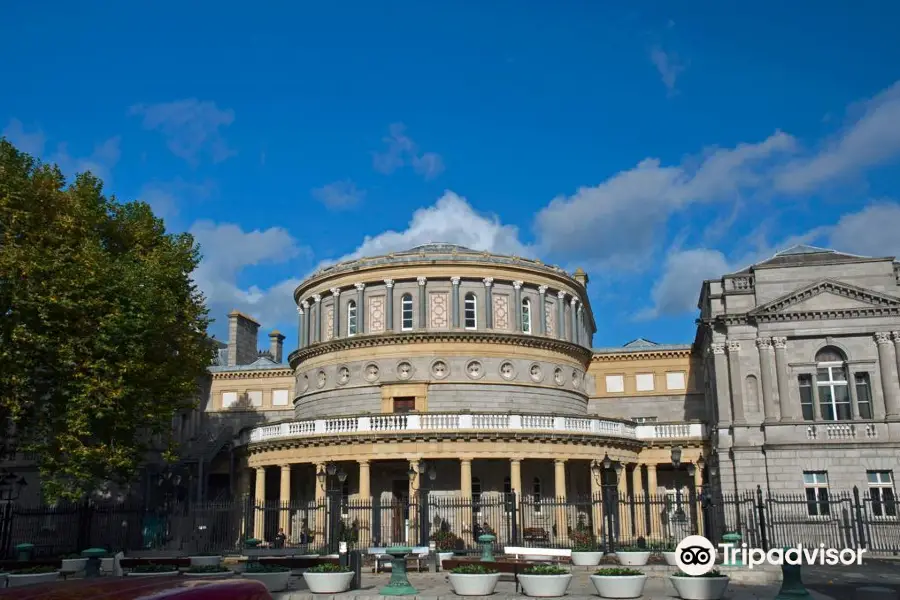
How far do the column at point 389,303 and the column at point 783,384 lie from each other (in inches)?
739

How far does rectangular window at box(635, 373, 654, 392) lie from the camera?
5291 centimetres

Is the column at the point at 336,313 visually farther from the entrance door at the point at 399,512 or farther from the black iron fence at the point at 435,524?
the black iron fence at the point at 435,524

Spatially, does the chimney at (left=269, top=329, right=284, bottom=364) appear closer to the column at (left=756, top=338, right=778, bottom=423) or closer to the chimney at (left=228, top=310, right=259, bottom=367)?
the chimney at (left=228, top=310, right=259, bottom=367)

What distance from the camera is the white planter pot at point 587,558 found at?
2462 centimetres

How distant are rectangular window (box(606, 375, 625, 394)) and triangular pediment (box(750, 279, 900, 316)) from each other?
15.9 metres

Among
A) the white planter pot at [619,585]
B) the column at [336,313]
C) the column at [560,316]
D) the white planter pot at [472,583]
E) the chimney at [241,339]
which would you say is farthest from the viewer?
the chimney at [241,339]

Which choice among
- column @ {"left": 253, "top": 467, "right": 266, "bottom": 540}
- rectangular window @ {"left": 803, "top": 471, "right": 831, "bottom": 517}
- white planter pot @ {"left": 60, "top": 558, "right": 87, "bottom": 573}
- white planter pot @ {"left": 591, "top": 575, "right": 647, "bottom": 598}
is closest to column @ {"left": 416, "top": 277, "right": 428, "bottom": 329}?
column @ {"left": 253, "top": 467, "right": 266, "bottom": 540}

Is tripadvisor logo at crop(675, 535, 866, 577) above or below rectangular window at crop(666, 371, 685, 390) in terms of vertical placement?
below

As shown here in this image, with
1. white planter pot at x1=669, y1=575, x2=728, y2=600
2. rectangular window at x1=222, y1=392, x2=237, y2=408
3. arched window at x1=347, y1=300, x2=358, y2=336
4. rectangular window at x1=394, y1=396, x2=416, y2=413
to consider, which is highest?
arched window at x1=347, y1=300, x2=358, y2=336

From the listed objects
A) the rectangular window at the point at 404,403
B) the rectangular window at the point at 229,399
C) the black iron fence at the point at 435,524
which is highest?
the rectangular window at the point at 229,399

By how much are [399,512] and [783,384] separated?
723 inches

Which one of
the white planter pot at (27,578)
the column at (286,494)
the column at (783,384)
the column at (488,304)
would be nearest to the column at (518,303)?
the column at (488,304)

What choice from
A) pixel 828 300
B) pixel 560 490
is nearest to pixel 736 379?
pixel 828 300

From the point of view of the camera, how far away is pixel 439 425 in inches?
1501
